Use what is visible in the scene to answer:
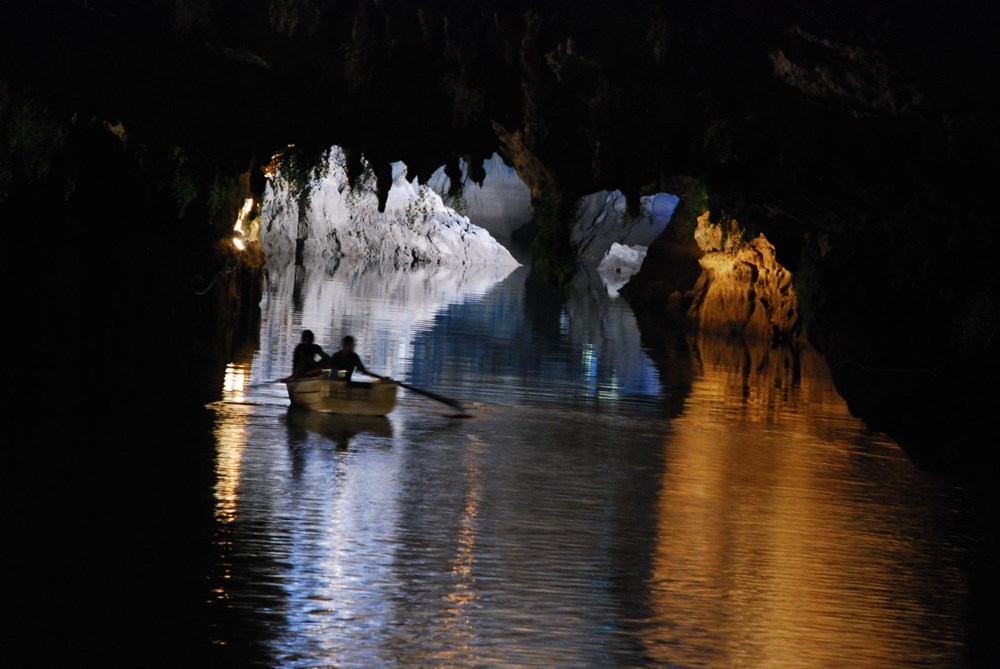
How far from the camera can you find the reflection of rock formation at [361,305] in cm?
3228

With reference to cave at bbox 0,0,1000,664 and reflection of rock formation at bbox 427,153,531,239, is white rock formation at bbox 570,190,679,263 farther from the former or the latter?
cave at bbox 0,0,1000,664

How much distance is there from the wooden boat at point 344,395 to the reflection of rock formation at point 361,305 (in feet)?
13.8

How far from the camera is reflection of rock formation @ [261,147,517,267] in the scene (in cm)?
8693

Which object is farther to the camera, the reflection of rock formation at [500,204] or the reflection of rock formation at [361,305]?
the reflection of rock formation at [500,204]

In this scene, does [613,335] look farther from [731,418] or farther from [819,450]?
[819,450]

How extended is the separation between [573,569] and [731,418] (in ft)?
41.6

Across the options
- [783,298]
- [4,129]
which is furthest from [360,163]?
[783,298]

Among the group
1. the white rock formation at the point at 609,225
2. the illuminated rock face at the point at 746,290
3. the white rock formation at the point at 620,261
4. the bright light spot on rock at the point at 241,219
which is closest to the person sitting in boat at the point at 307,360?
the bright light spot on rock at the point at 241,219

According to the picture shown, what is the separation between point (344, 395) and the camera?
2231 cm

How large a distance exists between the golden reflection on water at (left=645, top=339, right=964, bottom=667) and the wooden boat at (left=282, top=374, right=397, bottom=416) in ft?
15.4

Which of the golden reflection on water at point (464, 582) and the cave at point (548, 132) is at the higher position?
the cave at point (548, 132)

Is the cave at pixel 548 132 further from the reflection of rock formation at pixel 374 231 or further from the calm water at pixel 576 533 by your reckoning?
the reflection of rock formation at pixel 374 231

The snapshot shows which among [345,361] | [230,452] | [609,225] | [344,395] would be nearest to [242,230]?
[345,361]

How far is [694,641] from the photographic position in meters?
10.6
